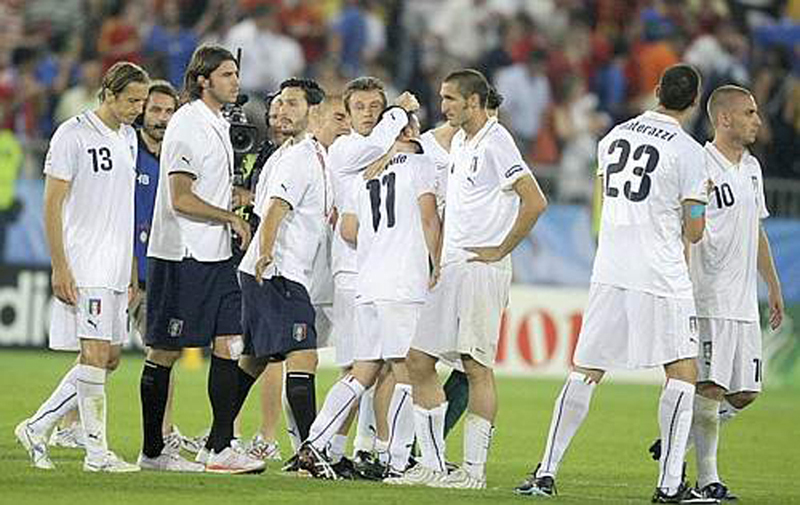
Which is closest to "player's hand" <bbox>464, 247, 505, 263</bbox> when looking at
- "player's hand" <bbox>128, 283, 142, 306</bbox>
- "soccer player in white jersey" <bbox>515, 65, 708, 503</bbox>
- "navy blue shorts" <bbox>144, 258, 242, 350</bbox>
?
"soccer player in white jersey" <bbox>515, 65, 708, 503</bbox>

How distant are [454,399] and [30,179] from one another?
34.2 ft

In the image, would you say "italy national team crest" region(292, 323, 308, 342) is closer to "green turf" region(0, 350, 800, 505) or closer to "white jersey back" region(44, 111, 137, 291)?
"green turf" region(0, 350, 800, 505)

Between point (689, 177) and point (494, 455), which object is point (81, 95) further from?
point (689, 177)

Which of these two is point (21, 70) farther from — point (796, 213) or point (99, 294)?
point (99, 294)

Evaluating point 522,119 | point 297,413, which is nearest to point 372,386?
point 297,413

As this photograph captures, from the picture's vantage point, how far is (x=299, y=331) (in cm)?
1239

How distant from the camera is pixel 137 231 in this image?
47.0 ft

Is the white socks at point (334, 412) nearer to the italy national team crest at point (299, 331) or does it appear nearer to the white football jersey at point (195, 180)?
the italy national team crest at point (299, 331)

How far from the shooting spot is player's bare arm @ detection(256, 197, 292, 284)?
12141mm

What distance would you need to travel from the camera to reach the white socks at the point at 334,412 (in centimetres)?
1218

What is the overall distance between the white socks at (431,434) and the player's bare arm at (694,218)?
1.85 m

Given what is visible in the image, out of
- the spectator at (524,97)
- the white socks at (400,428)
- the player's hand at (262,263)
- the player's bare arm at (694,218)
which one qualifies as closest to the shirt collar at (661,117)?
the player's bare arm at (694,218)

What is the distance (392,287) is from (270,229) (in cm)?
84

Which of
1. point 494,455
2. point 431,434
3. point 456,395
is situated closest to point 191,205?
point 431,434
